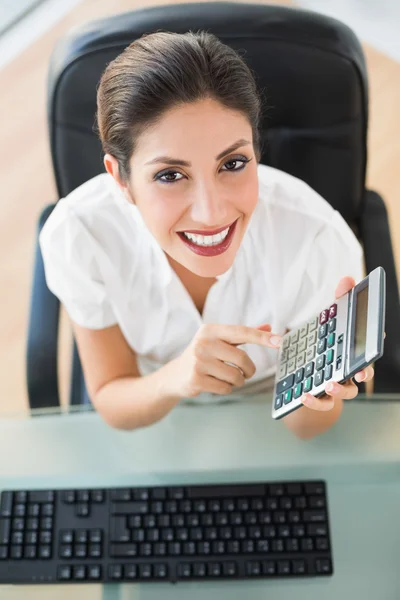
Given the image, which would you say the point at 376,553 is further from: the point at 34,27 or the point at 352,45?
the point at 34,27

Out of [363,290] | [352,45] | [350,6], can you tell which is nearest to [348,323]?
[363,290]

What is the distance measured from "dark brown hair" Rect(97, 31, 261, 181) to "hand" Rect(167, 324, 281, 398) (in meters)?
0.16

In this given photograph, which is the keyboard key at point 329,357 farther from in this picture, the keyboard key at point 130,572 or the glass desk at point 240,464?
the keyboard key at point 130,572

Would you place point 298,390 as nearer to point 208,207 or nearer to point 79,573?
point 208,207

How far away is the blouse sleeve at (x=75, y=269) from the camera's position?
0.72 metres

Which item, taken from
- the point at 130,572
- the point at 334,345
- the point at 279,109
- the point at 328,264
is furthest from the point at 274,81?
the point at 130,572

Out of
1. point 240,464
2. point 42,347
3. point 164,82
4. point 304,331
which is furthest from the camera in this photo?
point 42,347

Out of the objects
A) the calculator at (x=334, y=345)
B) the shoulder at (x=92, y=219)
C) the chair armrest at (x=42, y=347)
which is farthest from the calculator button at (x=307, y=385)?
the chair armrest at (x=42, y=347)

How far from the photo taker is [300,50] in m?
0.69

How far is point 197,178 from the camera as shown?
1.77ft

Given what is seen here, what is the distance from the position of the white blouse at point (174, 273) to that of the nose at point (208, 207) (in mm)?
135

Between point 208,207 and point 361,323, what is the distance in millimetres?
143

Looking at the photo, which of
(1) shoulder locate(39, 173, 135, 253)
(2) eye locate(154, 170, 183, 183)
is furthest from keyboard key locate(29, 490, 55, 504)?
(2) eye locate(154, 170, 183, 183)

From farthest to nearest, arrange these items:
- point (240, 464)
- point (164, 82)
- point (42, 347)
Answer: point (42, 347) → point (240, 464) → point (164, 82)
